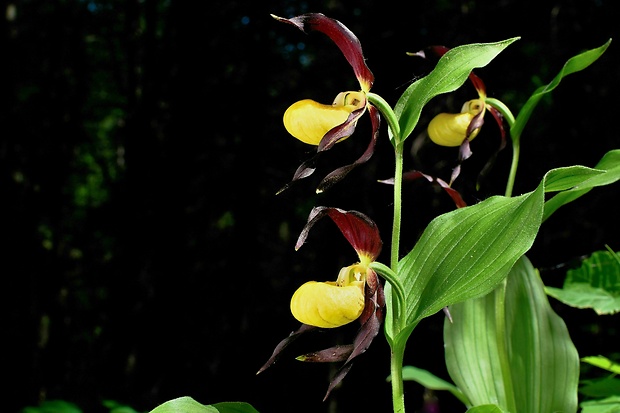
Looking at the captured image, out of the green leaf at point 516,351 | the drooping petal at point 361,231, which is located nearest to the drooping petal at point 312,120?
the drooping petal at point 361,231

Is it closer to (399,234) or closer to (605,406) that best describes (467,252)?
(399,234)

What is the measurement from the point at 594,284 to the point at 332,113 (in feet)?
2.24

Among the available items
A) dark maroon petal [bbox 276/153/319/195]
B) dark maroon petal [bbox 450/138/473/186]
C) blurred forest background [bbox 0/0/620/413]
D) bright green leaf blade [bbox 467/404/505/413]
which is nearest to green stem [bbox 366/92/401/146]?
dark maroon petal [bbox 276/153/319/195]

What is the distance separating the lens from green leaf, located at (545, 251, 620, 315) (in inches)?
44.4

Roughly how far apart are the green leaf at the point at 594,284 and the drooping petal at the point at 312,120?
2.01ft

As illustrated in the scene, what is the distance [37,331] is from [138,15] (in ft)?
8.06

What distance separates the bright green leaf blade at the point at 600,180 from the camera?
2.95 feet

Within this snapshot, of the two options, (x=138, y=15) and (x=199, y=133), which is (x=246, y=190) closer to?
(x=199, y=133)

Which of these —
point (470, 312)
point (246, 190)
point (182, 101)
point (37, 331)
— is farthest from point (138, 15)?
point (470, 312)

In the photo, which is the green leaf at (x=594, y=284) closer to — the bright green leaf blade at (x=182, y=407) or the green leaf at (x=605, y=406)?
the green leaf at (x=605, y=406)

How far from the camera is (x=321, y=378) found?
3.35m

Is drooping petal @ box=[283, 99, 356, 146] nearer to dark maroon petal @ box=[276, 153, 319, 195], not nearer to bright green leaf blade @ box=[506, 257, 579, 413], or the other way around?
dark maroon petal @ box=[276, 153, 319, 195]

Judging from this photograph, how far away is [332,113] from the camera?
0.80m

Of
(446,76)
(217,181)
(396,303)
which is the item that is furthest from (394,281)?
(217,181)
